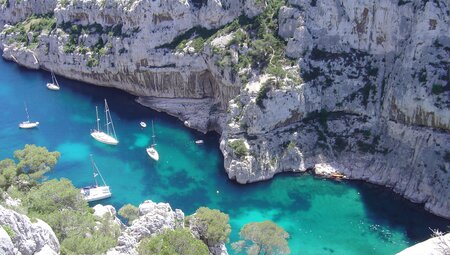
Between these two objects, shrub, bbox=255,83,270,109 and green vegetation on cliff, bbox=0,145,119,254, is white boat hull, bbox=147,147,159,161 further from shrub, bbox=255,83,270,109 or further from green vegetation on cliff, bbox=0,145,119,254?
green vegetation on cliff, bbox=0,145,119,254

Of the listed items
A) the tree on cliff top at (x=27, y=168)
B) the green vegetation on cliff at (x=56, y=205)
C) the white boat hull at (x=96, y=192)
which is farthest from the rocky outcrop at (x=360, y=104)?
the green vegetation on cliff at (x=56, y=205)

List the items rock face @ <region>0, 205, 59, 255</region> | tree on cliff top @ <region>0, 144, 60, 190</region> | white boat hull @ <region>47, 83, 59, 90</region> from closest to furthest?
rock face @ <region>0, 205, 59, 255</region> → tree on cliff top @ <region>0, 144, 60, 190</region> → white boat hull @ <region>47, 83, 59, 90</region>

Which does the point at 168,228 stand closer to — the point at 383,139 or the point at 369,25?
the point at 383,139

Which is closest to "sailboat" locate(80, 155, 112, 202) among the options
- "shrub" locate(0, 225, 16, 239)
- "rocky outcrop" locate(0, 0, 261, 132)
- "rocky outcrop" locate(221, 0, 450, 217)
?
"rocky outcrop" locate(221, 0, 450, 217)

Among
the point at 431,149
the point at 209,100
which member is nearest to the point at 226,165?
the point at 209,100

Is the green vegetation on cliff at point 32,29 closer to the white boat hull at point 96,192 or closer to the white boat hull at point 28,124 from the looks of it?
the white boat hull at point 28,124

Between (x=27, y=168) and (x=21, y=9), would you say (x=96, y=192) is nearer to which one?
(x=27, y=168)

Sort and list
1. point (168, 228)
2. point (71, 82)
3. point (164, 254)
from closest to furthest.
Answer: point (164, 254)
point (168, 228)
point (71, 82)
